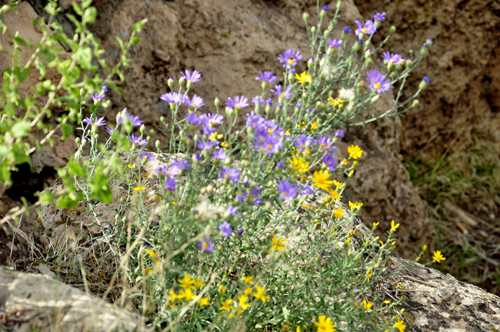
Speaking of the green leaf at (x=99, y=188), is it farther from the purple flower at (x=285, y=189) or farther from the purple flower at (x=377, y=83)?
the purple flower at (x=377, y=83)

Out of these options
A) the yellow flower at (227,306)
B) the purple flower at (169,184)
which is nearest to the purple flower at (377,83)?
the purple flower at (169,184)

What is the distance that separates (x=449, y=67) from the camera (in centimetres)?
441

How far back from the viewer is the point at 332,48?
192cm

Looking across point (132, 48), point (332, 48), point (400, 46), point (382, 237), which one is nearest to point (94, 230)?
point (132, 48)

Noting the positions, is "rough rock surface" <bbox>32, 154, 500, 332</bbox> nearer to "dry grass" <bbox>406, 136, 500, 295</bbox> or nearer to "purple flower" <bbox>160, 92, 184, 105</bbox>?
"purple flower" <bbox>160, 92, 184, 105</bbox>

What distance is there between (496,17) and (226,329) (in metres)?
4.15

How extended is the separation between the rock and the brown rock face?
3514 millimetres

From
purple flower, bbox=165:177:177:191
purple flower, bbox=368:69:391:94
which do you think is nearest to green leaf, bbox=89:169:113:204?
purple flower, bbox=165:177:177:191

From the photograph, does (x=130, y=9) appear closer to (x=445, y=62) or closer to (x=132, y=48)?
(x=132, y=48)

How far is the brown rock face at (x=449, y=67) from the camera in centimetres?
413

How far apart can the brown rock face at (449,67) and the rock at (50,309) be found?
3514 mm

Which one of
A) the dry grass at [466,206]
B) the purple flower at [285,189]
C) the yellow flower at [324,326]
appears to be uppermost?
the purple flower at [285,189]

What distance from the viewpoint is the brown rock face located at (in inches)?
163

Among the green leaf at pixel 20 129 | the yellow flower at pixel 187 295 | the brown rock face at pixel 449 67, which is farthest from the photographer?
the brown rock face at pixel 449 67
